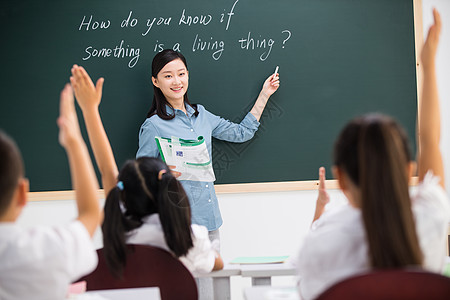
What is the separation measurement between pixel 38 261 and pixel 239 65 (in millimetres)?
2619

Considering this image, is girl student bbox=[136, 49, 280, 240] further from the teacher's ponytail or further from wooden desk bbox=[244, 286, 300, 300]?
wooden desk bbox=[244, 286, 300, 300]

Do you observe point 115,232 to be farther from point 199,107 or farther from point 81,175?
point 199,107

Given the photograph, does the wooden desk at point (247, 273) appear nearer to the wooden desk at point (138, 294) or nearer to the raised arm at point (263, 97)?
the wooden desk at point (138, 294)

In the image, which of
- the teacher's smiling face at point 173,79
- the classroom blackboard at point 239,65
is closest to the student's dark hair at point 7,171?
the teacher's smiling face at point 173,79

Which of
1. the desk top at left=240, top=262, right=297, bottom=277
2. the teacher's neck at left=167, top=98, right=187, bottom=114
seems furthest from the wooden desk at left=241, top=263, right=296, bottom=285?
the teacher's neck at left=167, top=98, right=187, bottom=114

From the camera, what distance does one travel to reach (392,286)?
916 mm

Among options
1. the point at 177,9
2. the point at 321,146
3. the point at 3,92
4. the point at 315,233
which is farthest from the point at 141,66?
the point at 315,233

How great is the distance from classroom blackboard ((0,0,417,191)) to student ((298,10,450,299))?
87.2 inches

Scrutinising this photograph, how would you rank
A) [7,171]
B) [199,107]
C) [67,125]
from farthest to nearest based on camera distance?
[199,107]
[67,125]
[7,171]

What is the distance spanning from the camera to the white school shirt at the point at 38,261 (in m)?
1.01

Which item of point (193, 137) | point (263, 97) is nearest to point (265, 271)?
point (193, 137)

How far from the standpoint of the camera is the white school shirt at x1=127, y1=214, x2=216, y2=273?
1.64 m

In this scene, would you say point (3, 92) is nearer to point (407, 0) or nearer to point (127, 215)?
point (127, 215)

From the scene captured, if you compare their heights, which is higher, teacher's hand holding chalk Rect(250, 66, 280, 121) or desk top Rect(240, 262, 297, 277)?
teacher's hand holding chalk Rect(250, 66, 280, 121)
